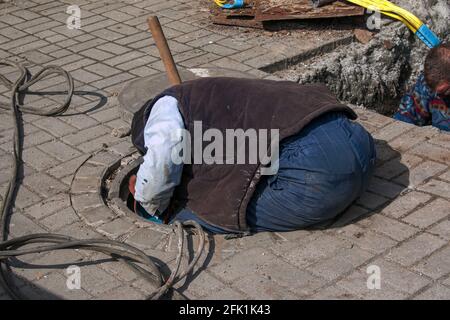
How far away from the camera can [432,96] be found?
20.1 feet

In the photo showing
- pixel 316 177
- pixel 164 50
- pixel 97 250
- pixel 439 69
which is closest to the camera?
pixel 316 177

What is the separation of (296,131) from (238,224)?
657 mm

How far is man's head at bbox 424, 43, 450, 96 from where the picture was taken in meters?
5.73

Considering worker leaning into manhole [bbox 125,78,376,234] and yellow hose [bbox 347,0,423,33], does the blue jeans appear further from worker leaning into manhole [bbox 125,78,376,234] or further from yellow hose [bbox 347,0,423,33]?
yellow hose [bbox 347,0,423,33]

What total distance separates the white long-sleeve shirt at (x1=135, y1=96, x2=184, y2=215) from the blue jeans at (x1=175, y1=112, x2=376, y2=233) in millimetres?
494

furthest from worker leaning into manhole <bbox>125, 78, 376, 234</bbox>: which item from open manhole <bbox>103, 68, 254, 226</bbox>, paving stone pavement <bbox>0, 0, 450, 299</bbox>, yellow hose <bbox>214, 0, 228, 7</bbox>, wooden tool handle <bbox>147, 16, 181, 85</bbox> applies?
yellow hose <bbox>214, 0, 228, 7</bbox>

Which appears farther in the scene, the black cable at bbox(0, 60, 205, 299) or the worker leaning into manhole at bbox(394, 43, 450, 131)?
the worker leaning into manhole at bbox(394, 43, 450, 131)

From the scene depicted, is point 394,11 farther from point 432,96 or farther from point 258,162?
point 258,162

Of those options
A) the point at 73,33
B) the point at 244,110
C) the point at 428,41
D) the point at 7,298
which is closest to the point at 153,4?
the point at 73,33

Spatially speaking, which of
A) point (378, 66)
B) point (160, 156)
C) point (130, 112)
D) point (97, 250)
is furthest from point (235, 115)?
point (378, 66)

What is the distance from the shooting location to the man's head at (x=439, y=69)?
573 centimetres

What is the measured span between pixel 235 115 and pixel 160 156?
473mm
